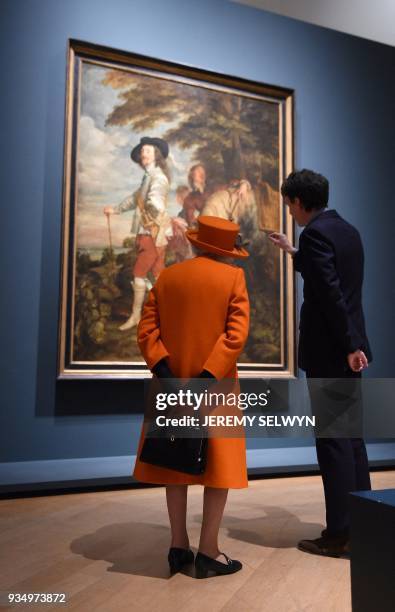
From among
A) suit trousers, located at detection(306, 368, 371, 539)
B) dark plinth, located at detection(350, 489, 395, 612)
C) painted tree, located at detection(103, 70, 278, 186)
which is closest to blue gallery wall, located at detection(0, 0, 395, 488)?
painted tree, located at detection(103, 70, 278, 186)

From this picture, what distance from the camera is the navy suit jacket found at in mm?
2863

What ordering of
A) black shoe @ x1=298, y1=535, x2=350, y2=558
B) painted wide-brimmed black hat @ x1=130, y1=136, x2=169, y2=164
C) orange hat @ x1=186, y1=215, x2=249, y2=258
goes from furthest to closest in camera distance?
painted wide-brimmed black hat @ x1=130, y1=136, x2=169, y2=164 < black shoe @ x1=298, y1=535, x2=350, y2=558 < orange hat @ x1=186, y1=215, x2=249, y2=258

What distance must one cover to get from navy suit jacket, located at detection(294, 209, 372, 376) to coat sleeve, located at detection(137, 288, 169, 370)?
830 millimetres

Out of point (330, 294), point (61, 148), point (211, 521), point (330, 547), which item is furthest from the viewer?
point (61, 148)

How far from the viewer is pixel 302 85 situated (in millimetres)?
6172

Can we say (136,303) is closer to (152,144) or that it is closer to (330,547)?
(152,144)

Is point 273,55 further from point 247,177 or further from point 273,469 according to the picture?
point 273,469

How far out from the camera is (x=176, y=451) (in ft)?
7.80

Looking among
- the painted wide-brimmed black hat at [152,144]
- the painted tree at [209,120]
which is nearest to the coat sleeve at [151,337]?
the painted wide-brimmed black hat at [152,144]

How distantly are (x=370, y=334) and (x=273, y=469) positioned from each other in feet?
6.80

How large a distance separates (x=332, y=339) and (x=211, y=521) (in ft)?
3.48

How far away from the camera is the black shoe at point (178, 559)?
247 centimetres

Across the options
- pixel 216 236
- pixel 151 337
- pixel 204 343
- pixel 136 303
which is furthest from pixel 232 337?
pixel 136 303

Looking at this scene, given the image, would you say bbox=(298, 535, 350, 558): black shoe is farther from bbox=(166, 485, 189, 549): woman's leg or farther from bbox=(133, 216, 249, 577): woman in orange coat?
bbox=(166, 485, 189, 549): woman's leg
